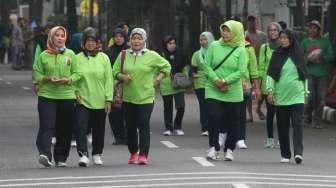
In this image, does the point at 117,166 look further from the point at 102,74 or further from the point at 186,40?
the point at 186,40

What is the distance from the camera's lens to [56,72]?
15148mm

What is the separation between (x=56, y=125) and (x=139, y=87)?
1157 mm

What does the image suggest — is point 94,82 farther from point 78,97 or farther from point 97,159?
point 97,159

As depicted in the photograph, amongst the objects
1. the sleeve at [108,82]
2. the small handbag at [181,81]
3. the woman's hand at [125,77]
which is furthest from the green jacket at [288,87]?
the small handbag at [181,81]

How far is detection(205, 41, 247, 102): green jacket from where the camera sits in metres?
15.7

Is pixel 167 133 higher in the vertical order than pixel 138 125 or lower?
lower

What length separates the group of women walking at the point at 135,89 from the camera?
15.2 meters

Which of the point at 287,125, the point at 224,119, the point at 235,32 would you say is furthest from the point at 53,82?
the point at 287,125

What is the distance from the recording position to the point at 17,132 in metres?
21.1

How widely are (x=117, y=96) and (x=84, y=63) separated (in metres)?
0.61

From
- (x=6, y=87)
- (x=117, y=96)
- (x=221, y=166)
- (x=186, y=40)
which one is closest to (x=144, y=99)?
(x=117, y=96)

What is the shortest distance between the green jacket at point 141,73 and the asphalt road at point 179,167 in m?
0.87

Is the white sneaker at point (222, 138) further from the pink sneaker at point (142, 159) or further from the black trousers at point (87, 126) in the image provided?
the black trousers at point (87, 126)

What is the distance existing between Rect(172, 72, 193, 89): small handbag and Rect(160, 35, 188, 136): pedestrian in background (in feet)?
0.51
